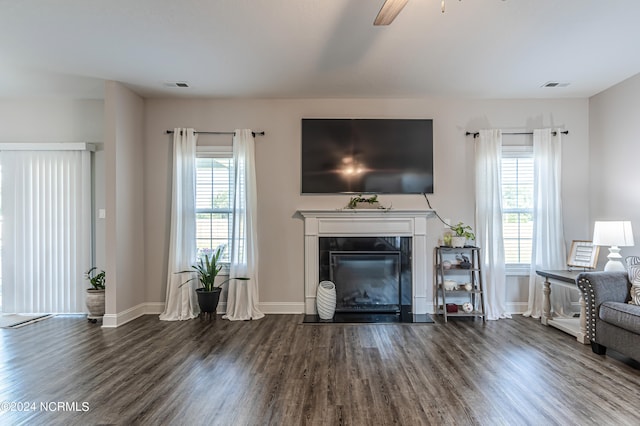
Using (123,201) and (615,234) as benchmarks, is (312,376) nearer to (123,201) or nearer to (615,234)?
(123,201)

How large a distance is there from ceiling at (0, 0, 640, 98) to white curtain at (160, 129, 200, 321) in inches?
27.8

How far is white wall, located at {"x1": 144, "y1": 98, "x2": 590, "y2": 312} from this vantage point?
479 centimetres

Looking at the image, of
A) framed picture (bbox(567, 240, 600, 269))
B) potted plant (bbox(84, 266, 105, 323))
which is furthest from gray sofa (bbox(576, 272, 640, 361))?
potted plant (bbox(84, 266, 105, 323))

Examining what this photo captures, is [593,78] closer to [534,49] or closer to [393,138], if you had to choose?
[534,49]

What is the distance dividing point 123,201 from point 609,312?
5.24 m

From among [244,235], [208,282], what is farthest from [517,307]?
[208,282]

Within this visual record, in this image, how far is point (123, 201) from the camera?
4406mm

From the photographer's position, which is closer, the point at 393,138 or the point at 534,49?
the point at 534,49

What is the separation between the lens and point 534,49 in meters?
3.39

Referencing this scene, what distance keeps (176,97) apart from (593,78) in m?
5.13

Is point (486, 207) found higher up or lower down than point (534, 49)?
lower down

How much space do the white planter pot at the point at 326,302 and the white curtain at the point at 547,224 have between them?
2528 millimetres

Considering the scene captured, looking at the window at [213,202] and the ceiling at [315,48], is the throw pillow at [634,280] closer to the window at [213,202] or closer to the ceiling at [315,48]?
the ceiling at [315,48]

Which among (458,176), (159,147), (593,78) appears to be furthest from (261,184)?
(593,78)
